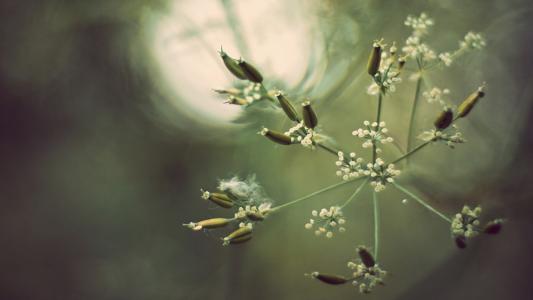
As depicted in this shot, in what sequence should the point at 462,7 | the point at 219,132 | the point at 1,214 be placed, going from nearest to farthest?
the point at 462,7 → the point at 219,132 → the point at 1,214

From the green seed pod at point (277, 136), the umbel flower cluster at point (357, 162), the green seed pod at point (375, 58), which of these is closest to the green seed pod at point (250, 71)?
the umbel flower cluster at point (357, 162)

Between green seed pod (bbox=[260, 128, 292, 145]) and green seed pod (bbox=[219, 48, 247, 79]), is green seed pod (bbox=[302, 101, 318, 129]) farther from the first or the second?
green seed pod (bbox=[219, 48, 247, 79])

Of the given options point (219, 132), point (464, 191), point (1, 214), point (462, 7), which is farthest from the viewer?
point (1, 214)

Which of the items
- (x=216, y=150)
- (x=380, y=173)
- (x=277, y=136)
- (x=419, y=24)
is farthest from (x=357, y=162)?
(x=216, y=150)

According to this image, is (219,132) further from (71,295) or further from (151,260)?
(71,295)

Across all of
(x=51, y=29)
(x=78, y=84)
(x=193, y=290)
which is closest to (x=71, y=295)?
(x=193, y=290)

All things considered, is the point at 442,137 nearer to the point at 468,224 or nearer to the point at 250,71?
the point at 468,224

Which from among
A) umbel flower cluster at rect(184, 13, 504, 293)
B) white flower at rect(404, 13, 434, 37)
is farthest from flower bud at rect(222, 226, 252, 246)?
white flower at rect(404, 13, 434, 37)
